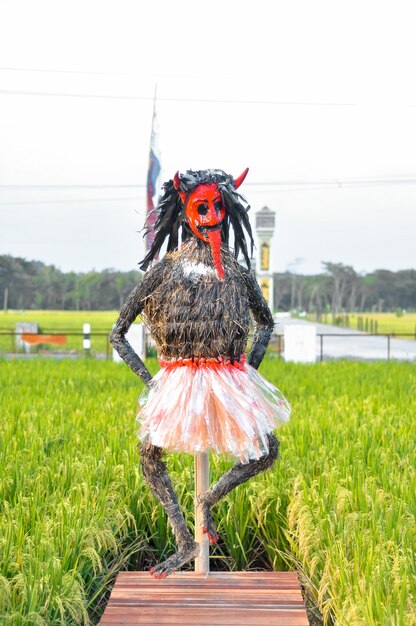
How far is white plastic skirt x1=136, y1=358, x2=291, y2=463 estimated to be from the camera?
108 inches

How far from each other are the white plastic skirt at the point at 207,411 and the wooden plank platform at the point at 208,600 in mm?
608

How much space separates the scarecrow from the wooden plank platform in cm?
11

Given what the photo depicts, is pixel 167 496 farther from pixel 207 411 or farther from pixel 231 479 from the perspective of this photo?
pixel 207 411

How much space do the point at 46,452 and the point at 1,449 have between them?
0.31 meters

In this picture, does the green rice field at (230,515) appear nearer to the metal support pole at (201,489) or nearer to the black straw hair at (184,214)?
the metal support pole at (201,489)

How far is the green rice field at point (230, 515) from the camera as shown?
267 cm

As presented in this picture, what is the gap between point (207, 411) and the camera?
9.00 feet

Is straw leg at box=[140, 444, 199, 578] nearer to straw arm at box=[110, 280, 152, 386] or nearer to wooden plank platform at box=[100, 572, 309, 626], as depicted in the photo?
wooden plank platform at box=[100, 572, 309, 626]

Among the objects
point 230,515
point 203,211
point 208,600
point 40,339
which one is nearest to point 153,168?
point 40,339

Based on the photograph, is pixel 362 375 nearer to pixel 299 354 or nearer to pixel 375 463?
pixel 299 354

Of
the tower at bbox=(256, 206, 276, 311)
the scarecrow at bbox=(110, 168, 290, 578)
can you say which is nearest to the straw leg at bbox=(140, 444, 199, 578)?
the scarecrow at bbox=(110, 168, 290, 578)

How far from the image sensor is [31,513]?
3340mm

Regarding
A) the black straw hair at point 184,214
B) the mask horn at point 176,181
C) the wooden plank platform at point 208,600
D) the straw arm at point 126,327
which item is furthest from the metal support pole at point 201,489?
the mask horn at point 176,181

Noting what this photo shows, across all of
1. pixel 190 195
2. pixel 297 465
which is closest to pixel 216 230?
pixel 190 195
